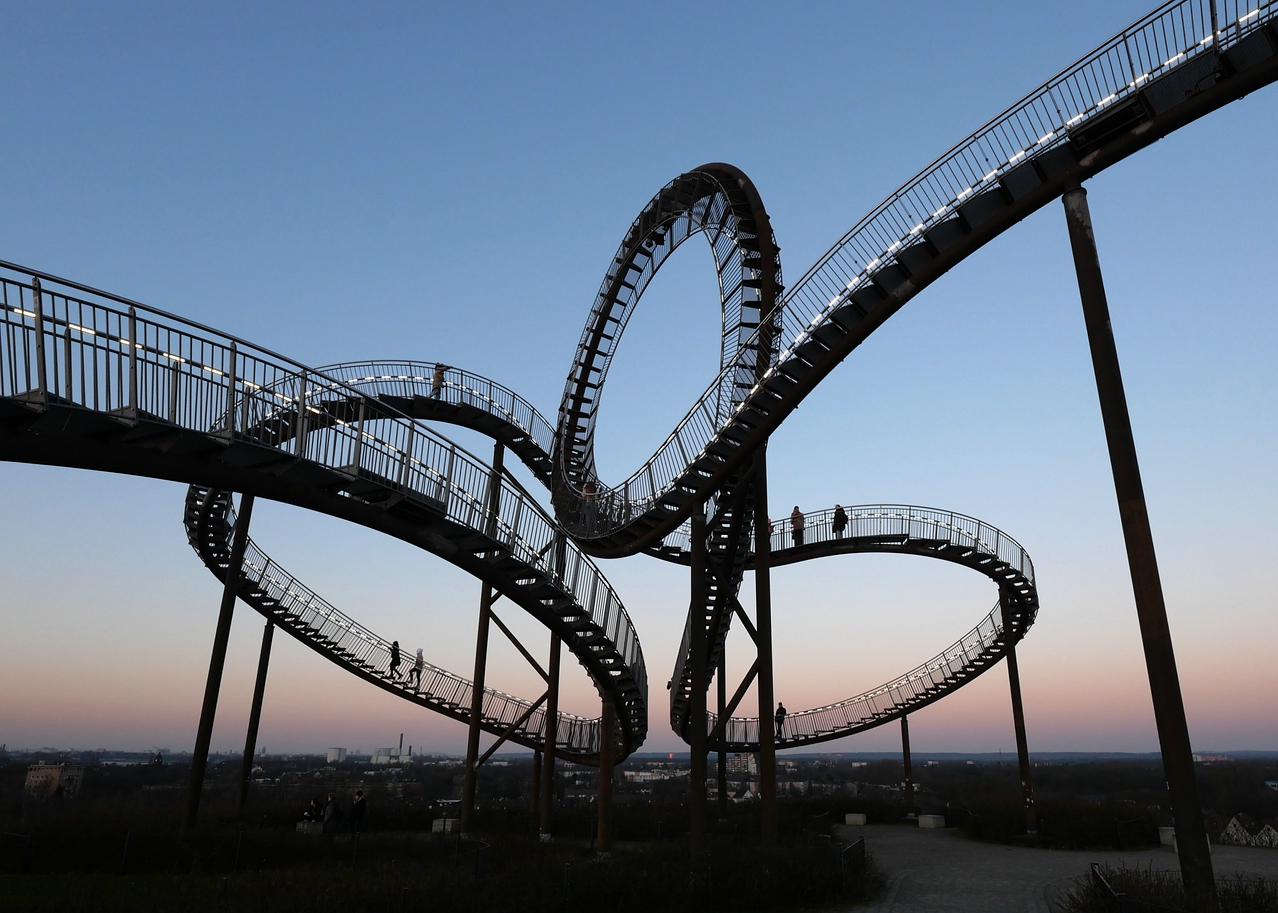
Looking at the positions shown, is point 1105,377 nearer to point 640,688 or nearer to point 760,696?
point 760,696

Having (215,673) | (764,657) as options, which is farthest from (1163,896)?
(215,673)

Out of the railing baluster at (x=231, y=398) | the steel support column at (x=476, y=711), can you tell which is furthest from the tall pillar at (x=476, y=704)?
the railing baluster at (x=231, y=398)

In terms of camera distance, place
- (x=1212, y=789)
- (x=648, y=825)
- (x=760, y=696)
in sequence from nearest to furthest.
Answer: (x=760, y=696)
(x=648, y=825)
(x=1212, y=789)

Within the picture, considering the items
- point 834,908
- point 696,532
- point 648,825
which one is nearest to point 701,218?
point 696,532

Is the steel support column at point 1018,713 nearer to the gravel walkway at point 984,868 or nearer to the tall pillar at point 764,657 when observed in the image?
the gravel walkway at point 984,868

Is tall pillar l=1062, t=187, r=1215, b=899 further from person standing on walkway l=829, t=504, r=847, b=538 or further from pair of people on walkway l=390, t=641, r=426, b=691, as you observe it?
pair of people on walkway l=390, t=641, r=426, b=691

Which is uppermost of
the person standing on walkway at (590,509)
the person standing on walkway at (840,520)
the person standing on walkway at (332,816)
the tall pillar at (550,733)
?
the person standing on walkway at (840,520)

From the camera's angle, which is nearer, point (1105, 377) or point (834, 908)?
point (1105, 377)
